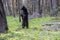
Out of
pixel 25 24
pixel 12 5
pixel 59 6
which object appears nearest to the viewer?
pixel 25 24

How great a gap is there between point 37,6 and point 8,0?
547cm

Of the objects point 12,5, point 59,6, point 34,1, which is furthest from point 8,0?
point 59,6

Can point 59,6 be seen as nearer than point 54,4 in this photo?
No

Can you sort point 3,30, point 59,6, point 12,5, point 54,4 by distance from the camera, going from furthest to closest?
1. point 12,5
2. point 59,6
3. point 54,4
4. point 3,30

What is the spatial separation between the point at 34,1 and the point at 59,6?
3752 millimetres

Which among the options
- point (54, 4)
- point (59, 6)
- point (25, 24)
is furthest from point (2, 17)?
point (59, 6)

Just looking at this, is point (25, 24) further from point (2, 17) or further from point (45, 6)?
point (45, 6)

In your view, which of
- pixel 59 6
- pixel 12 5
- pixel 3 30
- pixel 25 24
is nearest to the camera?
pixel 3 30

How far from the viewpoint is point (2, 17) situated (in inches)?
471

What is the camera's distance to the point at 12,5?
3528cm

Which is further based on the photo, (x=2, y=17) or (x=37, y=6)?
(x=37, y=6)

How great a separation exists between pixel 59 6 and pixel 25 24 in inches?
756

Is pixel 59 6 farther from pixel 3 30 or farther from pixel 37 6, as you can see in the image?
pixel 3 30

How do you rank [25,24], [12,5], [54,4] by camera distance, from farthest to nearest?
[12,5], [54,4], [25,24]
